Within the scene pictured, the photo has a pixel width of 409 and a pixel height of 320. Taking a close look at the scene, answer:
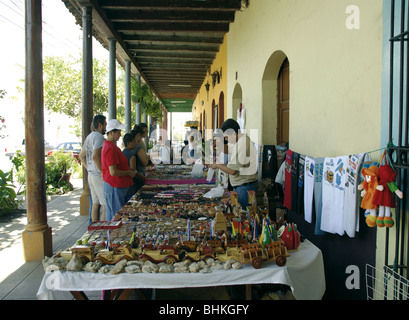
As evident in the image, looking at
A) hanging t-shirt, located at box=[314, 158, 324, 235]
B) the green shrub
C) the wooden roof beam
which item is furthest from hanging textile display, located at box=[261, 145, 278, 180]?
the green shrub

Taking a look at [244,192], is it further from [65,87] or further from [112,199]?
[65,87]

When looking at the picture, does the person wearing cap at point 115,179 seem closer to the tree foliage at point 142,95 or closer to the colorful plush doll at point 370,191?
the colorful plush doll at point 370,191

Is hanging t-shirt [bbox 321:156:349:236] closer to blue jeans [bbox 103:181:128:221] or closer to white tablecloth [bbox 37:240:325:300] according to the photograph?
white tablecloth [bbox 37:240:325:300]

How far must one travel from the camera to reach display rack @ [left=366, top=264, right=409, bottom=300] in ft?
6.47

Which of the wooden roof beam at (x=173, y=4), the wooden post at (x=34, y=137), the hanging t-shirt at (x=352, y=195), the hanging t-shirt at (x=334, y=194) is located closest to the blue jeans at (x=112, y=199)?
the wooden post at (x=34, y=137)

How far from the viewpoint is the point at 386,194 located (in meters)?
1.92

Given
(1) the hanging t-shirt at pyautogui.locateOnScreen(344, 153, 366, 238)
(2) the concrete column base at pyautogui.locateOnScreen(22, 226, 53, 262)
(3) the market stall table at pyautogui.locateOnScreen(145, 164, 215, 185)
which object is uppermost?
(1) the hanging t-shirt at pyautogui.locateOnScreen(344, 153, 366, 238)

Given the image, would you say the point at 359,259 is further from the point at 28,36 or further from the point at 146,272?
the point at 28,36

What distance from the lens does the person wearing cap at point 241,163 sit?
148 inches

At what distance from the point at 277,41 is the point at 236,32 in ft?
9.15

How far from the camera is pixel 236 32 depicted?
6988mm

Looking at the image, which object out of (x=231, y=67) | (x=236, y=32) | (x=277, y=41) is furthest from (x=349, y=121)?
(x=231, y=67)

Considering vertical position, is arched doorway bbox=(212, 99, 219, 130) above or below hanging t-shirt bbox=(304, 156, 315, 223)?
above

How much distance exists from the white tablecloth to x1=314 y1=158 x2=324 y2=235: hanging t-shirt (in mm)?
893
